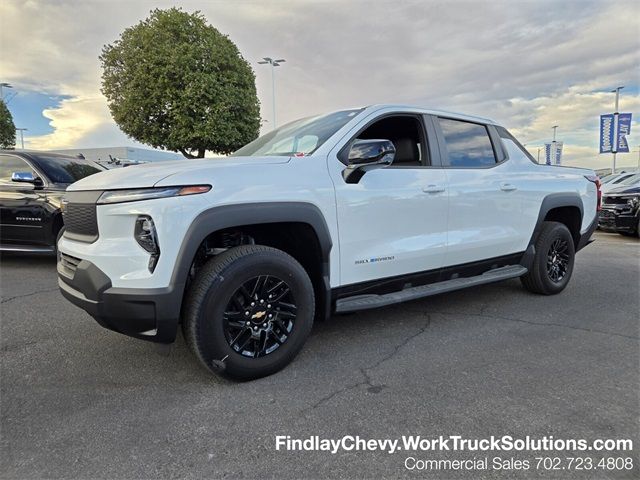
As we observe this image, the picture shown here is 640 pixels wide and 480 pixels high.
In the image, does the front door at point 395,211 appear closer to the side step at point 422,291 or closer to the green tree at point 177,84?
the side step at point 422,291

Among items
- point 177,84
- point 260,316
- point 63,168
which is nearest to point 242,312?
point 260,316

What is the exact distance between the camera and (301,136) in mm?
3371

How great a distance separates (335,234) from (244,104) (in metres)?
16.0

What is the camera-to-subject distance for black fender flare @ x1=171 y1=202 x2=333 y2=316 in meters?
2.35

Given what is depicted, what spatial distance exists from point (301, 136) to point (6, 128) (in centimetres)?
3520

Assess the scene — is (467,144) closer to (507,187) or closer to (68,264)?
(507,187)

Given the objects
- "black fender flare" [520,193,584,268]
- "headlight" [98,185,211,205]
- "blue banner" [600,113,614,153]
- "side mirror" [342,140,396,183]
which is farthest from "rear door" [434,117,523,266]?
"blue banner" [600,113,614,153]

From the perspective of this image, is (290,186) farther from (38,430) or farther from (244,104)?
(244,104)

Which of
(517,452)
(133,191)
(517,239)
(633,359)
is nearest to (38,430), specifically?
(133,191)

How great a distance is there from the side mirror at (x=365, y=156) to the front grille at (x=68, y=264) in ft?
6.00

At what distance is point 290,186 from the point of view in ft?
8.93

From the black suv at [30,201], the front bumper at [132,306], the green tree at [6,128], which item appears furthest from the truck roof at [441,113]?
the green tree at [6,128]

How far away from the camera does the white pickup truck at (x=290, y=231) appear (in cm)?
235

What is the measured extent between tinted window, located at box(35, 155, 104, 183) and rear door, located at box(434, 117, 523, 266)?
515 cm
